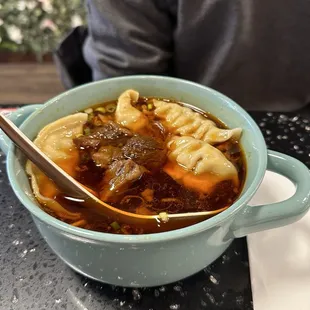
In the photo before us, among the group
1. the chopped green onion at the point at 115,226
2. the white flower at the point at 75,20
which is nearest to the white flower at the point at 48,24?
the white flower at the point at 75,20

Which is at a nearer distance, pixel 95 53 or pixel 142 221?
pixel 142 221

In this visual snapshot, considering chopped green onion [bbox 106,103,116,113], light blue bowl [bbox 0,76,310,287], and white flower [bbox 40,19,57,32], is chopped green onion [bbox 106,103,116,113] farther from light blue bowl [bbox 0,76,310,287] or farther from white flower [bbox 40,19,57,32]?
white flower [bbox 40,19,57,32]

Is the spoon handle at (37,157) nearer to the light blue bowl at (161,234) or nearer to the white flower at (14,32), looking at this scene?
the light blue bowl at (161,234)

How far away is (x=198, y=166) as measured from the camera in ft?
2.84

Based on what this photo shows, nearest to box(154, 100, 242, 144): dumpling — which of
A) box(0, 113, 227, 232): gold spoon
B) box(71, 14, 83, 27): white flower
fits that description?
box(0, 113, 227, 232): gold spoon

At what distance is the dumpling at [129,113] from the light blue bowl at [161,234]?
10 centimetres

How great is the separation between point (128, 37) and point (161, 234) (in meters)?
0.81

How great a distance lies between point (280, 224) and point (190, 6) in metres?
0.73

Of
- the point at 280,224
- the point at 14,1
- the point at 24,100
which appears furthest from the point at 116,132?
the point at 14,1

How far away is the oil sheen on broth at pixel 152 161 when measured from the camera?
786 mm

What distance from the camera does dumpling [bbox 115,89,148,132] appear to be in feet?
3.08

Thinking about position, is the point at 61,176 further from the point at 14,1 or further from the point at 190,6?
the point at 14,1

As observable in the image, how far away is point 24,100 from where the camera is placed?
8.78ft

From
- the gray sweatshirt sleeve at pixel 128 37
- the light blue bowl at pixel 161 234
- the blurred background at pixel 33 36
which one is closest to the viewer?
the light blue bowl at pixel 161 234
